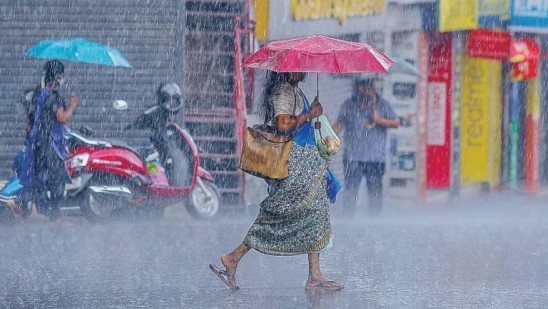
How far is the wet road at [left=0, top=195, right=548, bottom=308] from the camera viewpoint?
9078 mm

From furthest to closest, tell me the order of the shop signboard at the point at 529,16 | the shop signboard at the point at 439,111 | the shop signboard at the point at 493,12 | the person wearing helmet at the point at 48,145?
1. the shop signboard at the point at 529,16
2. the shop signboard at the point at 439,111
3. the shop signboard at the point at 493,12
4. the person wearing helmet at the point at 48,145

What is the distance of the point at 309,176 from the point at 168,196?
6920 millimetres

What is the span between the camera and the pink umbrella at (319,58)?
9078 millimetres

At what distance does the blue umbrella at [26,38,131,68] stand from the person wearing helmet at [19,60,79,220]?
0.17 m

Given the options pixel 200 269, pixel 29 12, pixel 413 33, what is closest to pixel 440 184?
pixel 413 33

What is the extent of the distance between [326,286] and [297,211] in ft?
1.91

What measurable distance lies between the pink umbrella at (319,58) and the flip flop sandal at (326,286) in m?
1.42

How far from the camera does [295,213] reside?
9.28 m

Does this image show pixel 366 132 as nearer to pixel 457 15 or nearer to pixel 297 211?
pixel 457 15

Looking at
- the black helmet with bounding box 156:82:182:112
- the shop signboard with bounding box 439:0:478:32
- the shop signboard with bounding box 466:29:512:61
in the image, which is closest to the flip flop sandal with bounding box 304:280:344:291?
the black helmet with bounding box 156:82:182:112

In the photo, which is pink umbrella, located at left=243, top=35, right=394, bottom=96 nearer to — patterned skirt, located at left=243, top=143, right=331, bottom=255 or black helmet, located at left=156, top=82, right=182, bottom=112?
patterned skirt, located at left=243, top=143, right=331, bottom=255

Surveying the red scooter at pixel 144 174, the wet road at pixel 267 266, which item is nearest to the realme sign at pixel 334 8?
the red scooter at pixel 144 174

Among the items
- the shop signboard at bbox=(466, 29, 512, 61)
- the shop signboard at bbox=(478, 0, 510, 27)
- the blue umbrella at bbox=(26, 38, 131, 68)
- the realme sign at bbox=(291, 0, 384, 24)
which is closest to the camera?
the blue umbrella at bbox=(26, 38, 131, 68)

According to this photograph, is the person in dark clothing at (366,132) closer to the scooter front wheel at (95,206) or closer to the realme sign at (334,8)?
the scooter front wheel at (95,206)
